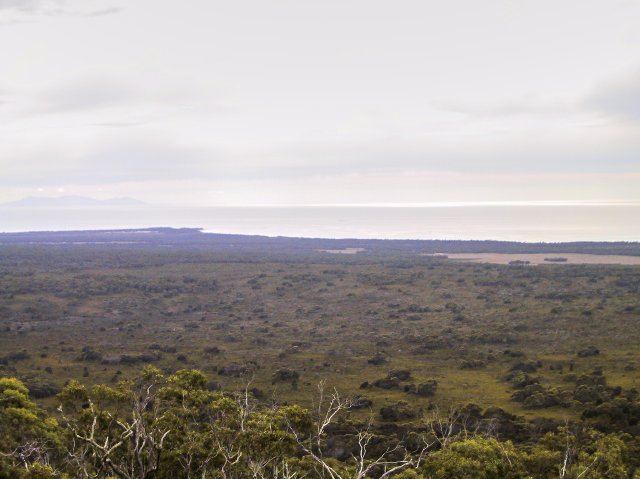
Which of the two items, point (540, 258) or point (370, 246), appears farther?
point (370, 246)

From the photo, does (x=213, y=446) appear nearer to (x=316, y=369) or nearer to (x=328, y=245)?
(x=316, y=369)

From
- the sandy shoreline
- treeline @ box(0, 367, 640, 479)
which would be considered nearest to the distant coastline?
the sandy shoreline

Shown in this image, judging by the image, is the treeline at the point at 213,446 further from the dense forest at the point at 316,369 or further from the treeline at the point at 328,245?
the treeline at the point at 328,245

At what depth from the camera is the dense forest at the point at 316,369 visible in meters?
15.9

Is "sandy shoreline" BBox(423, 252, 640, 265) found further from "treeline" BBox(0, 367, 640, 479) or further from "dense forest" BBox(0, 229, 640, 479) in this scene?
"treeline" BBox(0, 367, 640, 479)

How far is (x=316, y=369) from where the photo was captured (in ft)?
129

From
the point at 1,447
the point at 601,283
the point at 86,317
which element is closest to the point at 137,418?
the point at 1,447

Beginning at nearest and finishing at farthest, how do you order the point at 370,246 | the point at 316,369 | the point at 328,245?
1. the point at 316,369
2. the point at 370,246
3. the point at 328,245

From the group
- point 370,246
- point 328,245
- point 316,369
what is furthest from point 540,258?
point 316,369

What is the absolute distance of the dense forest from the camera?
52.1 ft

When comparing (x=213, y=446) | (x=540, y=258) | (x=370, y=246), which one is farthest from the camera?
(x=370, y=246)

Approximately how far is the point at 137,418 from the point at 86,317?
48302 mm

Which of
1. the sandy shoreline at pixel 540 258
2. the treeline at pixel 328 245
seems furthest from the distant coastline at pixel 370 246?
the sandy shoreline at pixel 540 258

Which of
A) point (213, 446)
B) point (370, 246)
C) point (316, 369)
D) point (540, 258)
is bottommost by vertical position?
point (316, 369)
